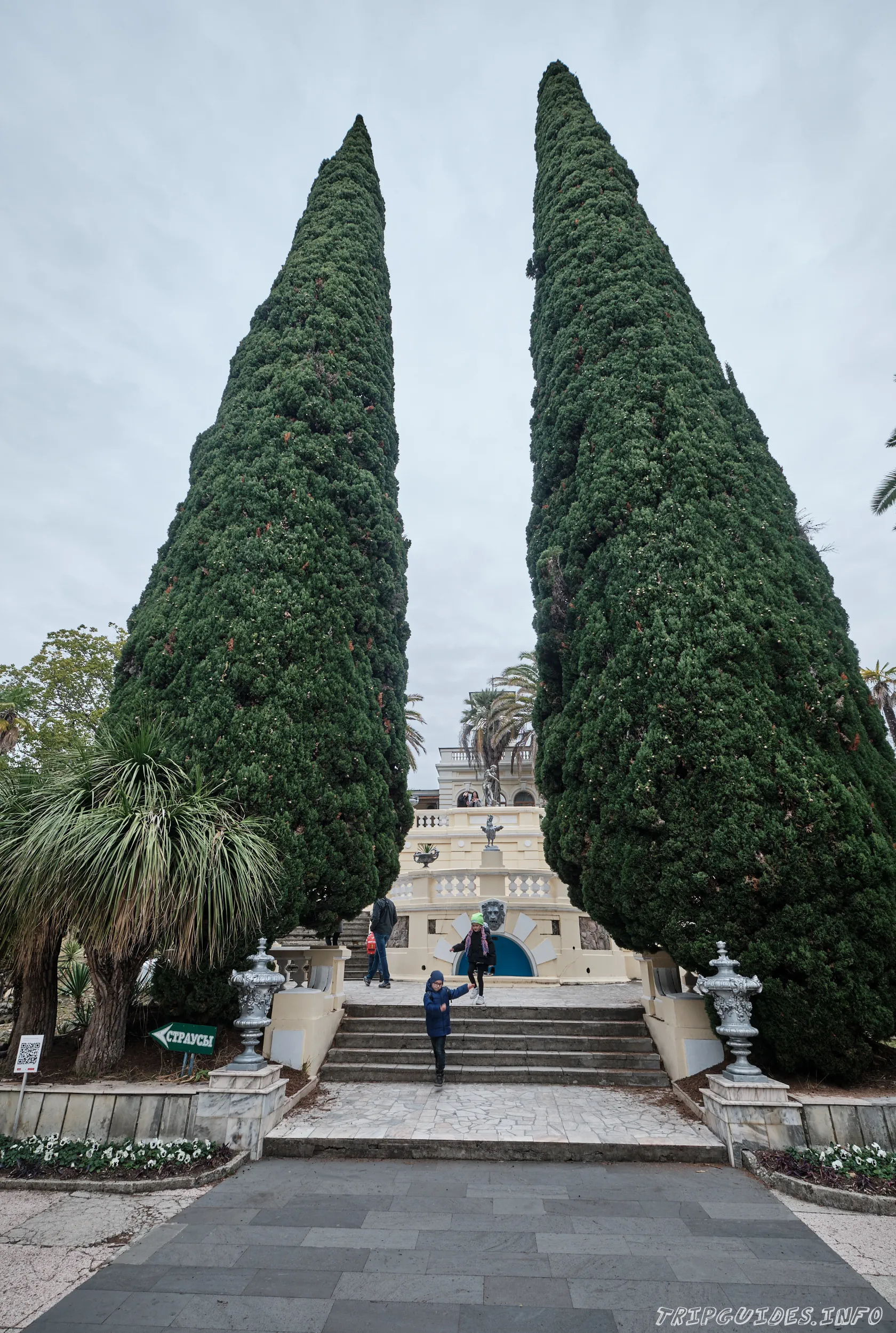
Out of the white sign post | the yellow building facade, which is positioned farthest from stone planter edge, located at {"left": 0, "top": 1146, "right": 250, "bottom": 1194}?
the yellow building facade

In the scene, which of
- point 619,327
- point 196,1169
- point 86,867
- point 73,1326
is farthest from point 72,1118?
point 619,327

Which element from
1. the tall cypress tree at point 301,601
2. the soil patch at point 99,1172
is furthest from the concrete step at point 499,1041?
the soil patch at point 99,1172

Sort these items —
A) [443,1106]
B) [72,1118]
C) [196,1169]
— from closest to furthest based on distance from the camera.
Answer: [196,1169] → [72,1118] → [443,1106]

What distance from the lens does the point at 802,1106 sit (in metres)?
5.35

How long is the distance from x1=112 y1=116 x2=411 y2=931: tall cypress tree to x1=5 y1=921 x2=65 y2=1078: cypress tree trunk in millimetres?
2247

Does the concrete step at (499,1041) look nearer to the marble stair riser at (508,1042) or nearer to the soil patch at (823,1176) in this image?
the marble stair riser at (508,1042)

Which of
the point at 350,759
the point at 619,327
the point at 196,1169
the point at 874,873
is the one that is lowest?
the point at 196,1169

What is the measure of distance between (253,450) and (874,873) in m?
8.85

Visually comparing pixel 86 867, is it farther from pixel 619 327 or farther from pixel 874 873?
pixel 619 327

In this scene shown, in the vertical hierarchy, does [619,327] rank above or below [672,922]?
above

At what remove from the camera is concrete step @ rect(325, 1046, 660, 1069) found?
24.5ft

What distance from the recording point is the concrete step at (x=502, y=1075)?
721 centimetres

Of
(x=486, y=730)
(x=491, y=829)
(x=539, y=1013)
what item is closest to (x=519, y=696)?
(x=486, y=730)

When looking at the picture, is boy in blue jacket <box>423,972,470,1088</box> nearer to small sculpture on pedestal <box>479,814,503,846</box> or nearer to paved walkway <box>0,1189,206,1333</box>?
paved walkway <box>0,1189,206,1333</box>
